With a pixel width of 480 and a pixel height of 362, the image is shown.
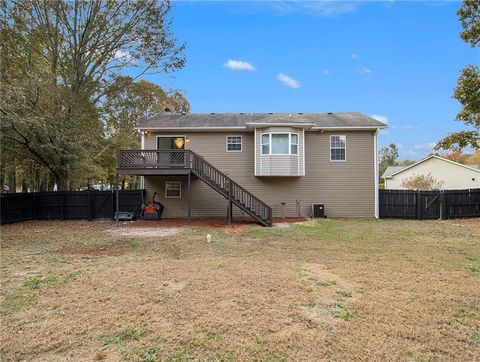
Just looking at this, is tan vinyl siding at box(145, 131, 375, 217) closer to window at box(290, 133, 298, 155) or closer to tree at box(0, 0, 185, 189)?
window at box(290, 133, 298, 155)

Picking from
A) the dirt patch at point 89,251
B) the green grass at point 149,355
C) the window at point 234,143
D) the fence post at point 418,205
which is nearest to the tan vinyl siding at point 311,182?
the window at point 234,143

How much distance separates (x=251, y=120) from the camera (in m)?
16.3

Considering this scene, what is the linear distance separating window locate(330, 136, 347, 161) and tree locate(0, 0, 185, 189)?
1047 centimetres

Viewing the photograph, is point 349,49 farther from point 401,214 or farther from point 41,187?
point 41,187

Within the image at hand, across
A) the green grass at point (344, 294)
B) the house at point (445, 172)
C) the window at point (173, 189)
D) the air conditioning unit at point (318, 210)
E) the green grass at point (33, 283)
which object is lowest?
the green grass at point (33, 283)

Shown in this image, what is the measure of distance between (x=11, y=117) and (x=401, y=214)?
18.1 meters

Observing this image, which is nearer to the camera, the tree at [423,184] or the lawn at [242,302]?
the lawn at [242,302]

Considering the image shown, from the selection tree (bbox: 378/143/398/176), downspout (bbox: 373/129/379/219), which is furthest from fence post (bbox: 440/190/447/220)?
tree (bbox: 378/143/398/176)

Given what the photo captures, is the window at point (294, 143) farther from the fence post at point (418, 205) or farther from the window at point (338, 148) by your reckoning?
the fence post at point (418, 205)

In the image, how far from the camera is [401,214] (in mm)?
15867

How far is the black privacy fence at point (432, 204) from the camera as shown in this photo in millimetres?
15695

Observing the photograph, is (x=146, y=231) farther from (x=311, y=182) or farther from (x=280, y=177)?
(x=311, y=182)

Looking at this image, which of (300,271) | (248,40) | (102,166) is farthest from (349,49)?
(102,166)

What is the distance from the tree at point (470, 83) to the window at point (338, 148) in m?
6.11
